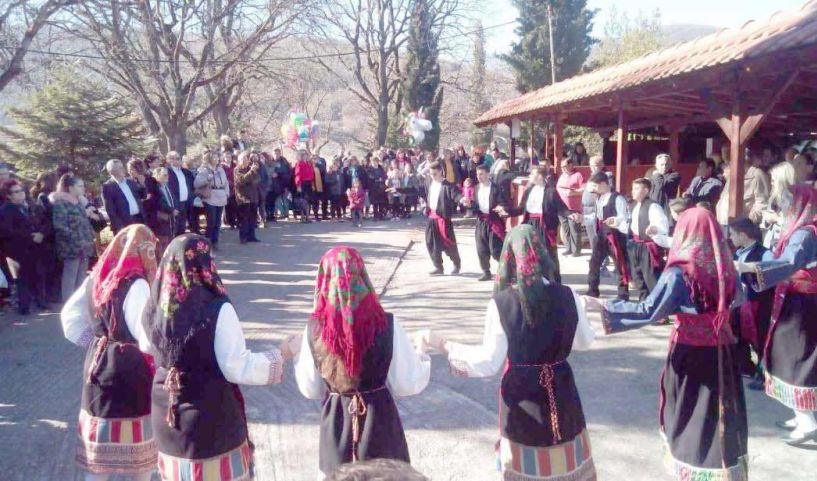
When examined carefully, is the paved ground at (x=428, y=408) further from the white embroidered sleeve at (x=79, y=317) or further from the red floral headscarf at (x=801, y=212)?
the red floral headscarf at (x=801, y=212)

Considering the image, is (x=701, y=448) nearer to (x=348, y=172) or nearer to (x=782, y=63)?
(x=782, y=63)

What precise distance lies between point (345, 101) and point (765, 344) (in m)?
74.5

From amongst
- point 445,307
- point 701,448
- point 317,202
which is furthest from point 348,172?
point 701,448

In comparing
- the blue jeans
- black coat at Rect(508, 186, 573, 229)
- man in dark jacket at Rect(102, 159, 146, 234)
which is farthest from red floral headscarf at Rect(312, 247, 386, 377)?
the blue jeans

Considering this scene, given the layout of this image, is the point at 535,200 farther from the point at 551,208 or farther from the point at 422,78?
the point at 422,78

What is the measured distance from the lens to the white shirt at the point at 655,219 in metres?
7.33

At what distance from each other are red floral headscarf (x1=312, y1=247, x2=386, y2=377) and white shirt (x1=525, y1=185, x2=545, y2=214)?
6756 mm

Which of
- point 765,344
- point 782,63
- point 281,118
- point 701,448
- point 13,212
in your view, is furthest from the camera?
point 281,118

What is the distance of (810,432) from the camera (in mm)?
4438

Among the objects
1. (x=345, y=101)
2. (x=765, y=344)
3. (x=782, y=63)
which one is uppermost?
(x=345, y=101)

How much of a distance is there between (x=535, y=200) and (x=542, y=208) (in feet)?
0.54

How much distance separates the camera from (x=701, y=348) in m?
3.57

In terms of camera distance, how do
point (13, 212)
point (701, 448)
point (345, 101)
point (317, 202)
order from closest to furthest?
point (701, 448) → point (13, 212) → point (317, 202) → point (345, 101)

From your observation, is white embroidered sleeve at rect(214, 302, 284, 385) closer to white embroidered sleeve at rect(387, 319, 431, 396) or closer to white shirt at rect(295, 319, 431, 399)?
white shirt at rect(295, 319, 431, 399)
